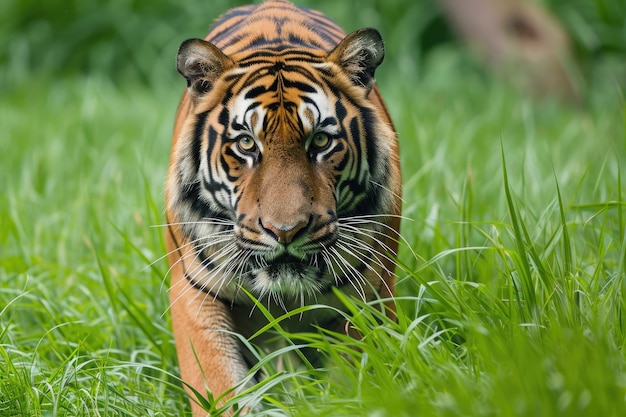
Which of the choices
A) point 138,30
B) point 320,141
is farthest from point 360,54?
point 138,30

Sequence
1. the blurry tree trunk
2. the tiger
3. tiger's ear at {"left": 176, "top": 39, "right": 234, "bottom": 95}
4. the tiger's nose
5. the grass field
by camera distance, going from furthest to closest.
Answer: the blurry tree trunk → tiger's ear at {"left": 176, "top": 39, "right": 234, "bottom": 95} → the tiger → the tiger's nose → the grass field

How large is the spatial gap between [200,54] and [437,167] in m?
2.05

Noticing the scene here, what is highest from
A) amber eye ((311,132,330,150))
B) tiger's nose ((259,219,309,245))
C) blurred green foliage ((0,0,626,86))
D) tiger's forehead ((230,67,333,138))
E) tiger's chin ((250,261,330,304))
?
blurred green foliage ((0,0,626,86))

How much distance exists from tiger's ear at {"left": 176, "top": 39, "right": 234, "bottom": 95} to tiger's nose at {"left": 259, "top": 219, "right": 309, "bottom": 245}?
1.81ft

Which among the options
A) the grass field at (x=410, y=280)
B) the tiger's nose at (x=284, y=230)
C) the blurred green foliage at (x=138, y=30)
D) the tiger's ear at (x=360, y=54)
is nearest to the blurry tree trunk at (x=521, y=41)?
the blurred green foliage at (x=138, y=30)

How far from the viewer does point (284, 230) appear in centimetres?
239

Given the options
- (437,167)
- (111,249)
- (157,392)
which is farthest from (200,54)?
(437,167)

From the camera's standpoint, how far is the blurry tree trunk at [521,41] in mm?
7277

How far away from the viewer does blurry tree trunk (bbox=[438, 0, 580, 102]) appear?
7277mm

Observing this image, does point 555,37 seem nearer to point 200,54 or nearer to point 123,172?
point 123,172

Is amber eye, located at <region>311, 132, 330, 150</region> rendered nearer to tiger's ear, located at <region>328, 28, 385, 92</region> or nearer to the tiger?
the tiger

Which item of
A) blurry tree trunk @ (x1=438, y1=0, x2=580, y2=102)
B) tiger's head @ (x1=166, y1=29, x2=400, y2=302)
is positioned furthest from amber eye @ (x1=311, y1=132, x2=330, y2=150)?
blurry tree trunk @ (x1=438, y1=0, x2=580, y2=102)

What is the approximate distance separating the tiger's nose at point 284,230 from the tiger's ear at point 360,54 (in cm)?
57

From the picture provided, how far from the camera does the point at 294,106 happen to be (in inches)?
101
